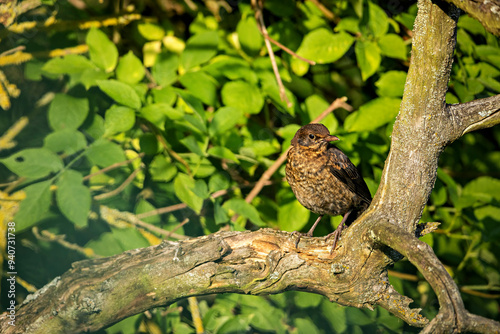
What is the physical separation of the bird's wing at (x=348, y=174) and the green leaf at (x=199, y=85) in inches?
33.6

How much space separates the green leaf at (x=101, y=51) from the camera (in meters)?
2.56

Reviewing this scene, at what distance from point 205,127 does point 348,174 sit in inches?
37.2

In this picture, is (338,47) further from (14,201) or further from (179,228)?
(14,201)

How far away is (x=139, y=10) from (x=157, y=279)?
228 centimetres

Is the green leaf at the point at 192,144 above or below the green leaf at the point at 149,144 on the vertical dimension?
above

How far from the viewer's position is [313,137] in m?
2.69

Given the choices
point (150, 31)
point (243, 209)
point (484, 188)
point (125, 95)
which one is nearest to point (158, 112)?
point (125, 95)

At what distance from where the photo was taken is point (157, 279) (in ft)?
6.91

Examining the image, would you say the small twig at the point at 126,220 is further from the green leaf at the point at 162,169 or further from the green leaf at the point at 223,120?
the green leaf at the point at 223,120

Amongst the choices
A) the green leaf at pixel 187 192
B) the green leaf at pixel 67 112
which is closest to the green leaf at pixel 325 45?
the green leaf at pixel 187 192

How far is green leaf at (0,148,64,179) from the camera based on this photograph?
7.22ft

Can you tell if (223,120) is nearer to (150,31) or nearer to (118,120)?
(118,120)

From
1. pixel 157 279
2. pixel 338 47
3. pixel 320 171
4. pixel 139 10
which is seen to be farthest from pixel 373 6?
pixel 157 279

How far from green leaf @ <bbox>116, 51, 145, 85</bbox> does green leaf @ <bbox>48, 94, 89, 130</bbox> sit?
26 cm
